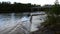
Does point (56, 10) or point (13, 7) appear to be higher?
point (56, 10)

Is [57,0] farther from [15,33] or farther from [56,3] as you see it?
[15,33]

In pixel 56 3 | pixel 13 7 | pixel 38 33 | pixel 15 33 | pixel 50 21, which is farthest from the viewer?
pixel 13 7

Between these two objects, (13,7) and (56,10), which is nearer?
(56,10)

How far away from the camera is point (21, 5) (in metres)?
30.0

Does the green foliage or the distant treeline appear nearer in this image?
the green foliage

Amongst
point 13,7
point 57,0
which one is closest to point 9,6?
point 13,7

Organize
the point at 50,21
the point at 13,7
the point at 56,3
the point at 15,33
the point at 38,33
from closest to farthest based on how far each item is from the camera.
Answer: the point at 38,33
the point at 15,33
the point at 50,21
the point at 56,3
the point at 13,7

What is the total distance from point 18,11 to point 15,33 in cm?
2205

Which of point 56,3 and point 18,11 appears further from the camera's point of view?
point 18,11

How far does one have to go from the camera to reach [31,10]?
30.0m

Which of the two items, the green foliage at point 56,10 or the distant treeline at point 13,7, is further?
the distant treeline at point 13,7

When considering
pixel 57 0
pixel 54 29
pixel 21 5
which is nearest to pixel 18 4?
pixel 21 5

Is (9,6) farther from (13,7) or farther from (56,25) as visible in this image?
(56,25)

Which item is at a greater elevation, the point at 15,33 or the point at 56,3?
the point at 56,3
